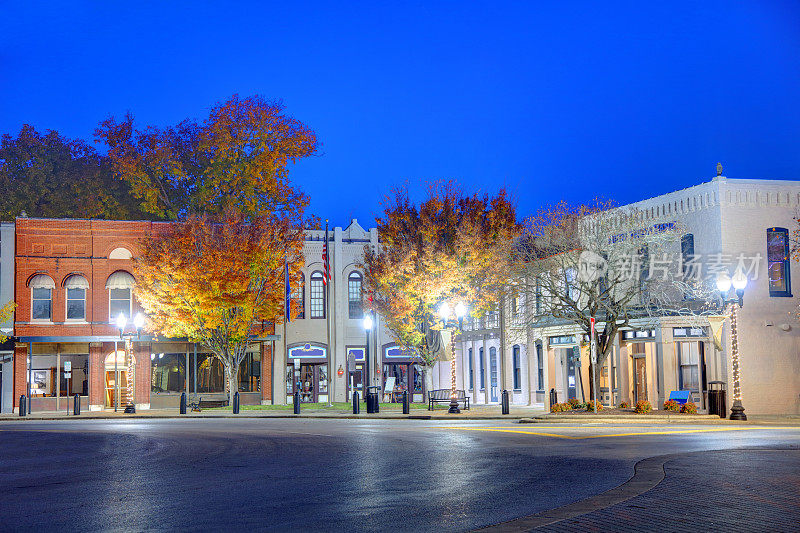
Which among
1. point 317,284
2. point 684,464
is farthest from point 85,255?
point 684,464

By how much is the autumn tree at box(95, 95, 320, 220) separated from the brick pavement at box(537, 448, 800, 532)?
1680 inches

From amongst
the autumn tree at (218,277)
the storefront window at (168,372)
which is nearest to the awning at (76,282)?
the autumn tree at (218,277)

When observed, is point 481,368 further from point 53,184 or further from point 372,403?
point 53,184

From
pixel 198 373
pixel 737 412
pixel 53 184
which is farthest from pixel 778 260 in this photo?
pixel 53 184

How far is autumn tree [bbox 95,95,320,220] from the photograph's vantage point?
54188 mm

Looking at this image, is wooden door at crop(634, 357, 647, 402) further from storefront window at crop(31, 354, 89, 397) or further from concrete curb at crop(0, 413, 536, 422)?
storefront window at crop(31, 354, 89, 397)

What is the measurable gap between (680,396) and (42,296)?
34.1 meters

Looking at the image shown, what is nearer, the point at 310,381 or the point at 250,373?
the point at 250,373

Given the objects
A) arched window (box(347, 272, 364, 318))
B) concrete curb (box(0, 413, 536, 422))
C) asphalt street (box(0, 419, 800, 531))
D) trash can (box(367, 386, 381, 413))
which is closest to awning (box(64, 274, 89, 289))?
concrete curb (box(0, 413, 536, 422))

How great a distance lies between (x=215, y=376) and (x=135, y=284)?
23.6 feet

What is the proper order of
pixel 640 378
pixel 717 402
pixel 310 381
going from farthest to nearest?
pixel 310 381
pixel 640 378
pixel 717 402

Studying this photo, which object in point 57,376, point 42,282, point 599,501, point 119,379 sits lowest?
point 599,501

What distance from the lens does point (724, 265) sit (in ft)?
107

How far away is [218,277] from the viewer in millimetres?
45062
